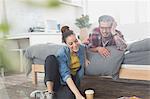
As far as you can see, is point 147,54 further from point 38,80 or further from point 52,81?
point 38,80

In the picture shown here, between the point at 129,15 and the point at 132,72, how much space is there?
0.36 metres

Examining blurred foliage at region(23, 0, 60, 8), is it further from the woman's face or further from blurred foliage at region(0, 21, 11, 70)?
the woman's face

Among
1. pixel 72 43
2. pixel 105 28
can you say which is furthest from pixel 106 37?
pixel 72 43

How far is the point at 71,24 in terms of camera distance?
1.11 meters

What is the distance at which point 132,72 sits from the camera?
1.39 meters

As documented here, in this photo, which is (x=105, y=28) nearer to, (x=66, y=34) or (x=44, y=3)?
(x=66, y=34)

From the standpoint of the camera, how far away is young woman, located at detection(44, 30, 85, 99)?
4.18ft

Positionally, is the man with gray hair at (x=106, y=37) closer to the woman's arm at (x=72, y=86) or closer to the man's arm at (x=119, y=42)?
the man's arm at (x=119, y=42)

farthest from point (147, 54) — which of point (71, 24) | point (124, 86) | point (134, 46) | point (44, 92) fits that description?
point (44, 92)

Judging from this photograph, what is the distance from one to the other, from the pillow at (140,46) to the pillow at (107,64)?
0.07m

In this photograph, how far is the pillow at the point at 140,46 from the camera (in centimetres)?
132

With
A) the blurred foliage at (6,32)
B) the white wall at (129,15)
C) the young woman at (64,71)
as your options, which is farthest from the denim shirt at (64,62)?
the blurred foliage at (6,32)

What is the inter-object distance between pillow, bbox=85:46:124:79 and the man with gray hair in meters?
0.03

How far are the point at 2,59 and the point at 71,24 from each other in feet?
2.53
